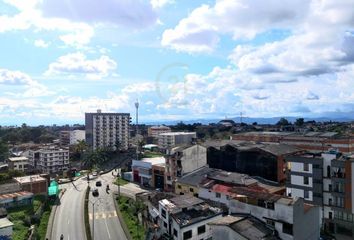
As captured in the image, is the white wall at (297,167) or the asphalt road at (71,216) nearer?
the asphalt road at (71,216)

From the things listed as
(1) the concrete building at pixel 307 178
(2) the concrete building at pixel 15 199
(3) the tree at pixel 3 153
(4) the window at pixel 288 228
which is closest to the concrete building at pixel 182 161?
(1) the concrete building at pixel 307 178

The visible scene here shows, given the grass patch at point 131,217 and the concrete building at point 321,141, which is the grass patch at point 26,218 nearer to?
the grass patch at point 131,217

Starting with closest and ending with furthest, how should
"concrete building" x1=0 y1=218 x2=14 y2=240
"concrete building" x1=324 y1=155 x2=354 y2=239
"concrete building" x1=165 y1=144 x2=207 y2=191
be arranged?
"concrete building" x1=0 y1=218 x2=14 y2=240 → "concrete building" x1=324 y1=155 x2=354 y2=239 → "concrete building" x1=165 y1=144 x2=207 y2=191

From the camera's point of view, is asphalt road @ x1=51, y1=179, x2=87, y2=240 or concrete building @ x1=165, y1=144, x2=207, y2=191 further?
concrete building @ x1=165, y1=144, x2=207, y2=191

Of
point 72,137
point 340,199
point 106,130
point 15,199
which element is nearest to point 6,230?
point 15,199

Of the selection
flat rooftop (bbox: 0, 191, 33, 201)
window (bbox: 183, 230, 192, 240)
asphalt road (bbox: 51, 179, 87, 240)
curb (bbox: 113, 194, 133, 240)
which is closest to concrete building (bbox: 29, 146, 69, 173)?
asphalt road (bbox: 51, 179, 87, 240)

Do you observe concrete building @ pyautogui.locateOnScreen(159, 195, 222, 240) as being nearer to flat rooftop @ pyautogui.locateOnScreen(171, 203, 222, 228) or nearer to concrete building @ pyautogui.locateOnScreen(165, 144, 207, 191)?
flat rooftop @ pyautogui.locateOnScreen(171, 203, 222, 228)

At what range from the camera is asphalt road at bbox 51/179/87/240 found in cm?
4334

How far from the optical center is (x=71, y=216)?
50750 mm

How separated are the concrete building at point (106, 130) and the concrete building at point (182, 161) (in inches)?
2659

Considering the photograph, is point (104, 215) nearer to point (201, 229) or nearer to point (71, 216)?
point (71, 216)

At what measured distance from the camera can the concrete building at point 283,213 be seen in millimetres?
31266

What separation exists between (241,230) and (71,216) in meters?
29.4

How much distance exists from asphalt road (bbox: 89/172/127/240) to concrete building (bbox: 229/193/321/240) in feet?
50.7
